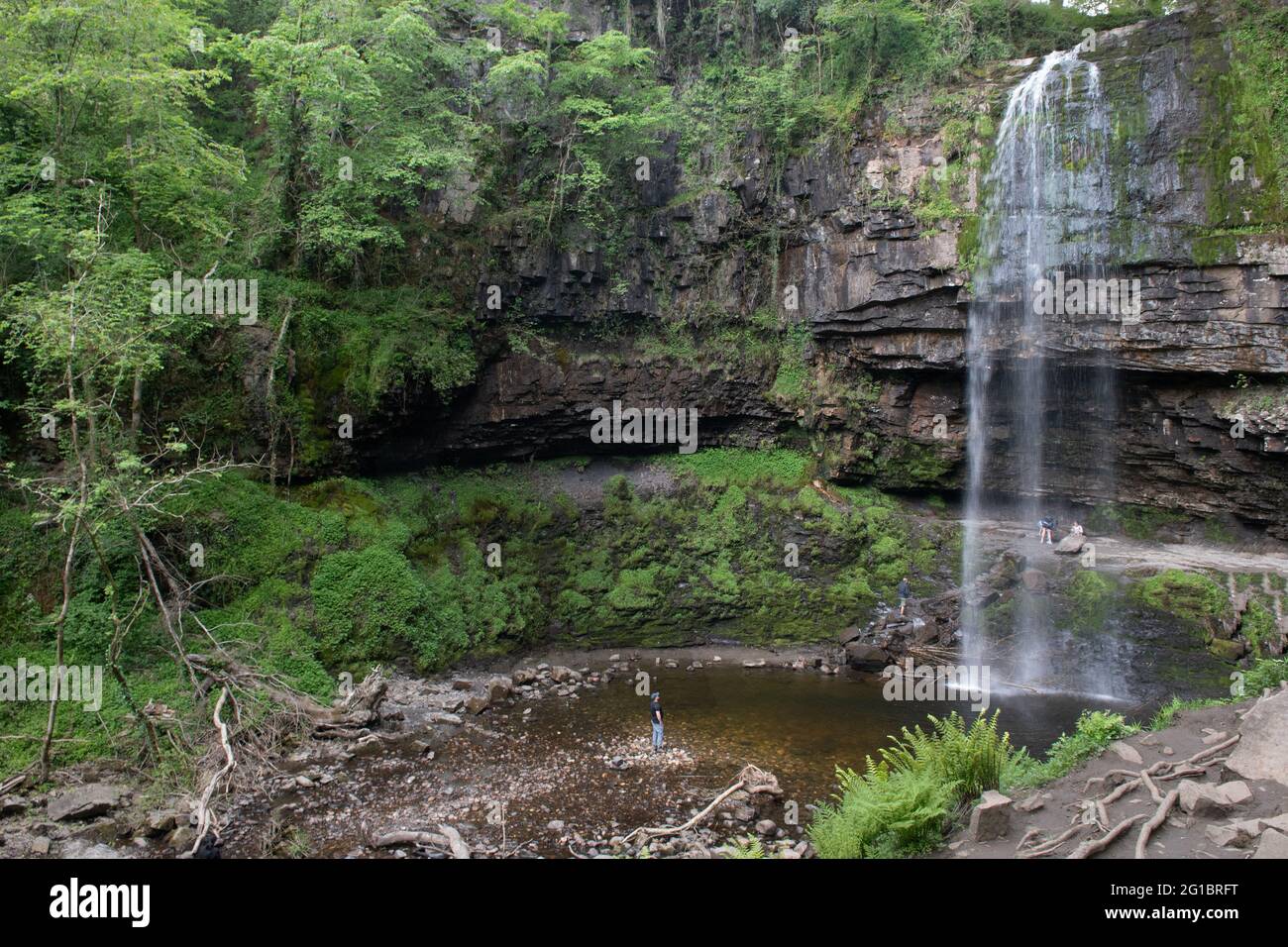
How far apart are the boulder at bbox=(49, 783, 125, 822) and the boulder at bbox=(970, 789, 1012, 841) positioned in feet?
34.9

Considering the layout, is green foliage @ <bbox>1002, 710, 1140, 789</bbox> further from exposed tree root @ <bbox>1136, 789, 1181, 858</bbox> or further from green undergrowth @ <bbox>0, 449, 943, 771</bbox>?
green undergrowth @ <bbox>0, 449, 943, 771</bbox>

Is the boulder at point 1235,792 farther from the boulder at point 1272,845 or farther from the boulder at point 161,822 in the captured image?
the boulder at point 161,822

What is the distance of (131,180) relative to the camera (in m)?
13.8

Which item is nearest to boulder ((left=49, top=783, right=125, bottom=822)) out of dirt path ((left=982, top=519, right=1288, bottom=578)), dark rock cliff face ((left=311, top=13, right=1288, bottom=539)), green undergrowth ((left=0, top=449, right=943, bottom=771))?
green undergrowth ((left=0, top=449, right=943, bottom=771))

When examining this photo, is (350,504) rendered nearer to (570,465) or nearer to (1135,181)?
(570,465)

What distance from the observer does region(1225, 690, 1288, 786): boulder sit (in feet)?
23.6

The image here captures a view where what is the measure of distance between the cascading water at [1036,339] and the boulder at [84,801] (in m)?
15.7

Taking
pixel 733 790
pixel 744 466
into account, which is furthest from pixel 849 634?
pixel 733 790

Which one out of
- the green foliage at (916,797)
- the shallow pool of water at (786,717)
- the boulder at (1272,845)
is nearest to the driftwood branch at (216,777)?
the shallow pool of water at (786,717)

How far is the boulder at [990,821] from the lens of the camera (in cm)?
701

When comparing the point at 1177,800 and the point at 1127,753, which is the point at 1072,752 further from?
the point at 1177,800

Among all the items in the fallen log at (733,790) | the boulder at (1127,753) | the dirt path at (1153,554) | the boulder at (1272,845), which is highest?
the dirt path at (1153,554)

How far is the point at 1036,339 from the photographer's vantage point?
17.8 metres

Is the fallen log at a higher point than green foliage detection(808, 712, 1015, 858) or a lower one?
lower
